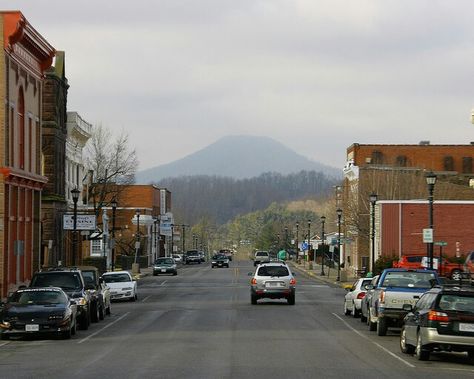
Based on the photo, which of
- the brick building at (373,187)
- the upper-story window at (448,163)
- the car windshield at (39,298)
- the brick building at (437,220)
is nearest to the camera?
the car windshield at (39,298)

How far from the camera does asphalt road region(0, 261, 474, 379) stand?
1841 centimetres

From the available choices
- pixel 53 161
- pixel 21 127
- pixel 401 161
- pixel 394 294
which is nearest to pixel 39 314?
pixel 394 294

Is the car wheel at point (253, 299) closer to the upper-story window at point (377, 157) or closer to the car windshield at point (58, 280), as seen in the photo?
the car windshield at point (58, 280)

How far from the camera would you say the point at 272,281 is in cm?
4181

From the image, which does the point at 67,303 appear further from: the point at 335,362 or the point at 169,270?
the point at 169,270

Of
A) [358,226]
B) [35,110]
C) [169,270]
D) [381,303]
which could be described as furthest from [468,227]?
[381,303]

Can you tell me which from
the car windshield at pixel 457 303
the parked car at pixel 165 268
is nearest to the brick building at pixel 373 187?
the parked car at pixel 165 268

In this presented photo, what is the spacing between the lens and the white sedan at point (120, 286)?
4622 centimetres

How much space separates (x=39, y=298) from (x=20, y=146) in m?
23.4

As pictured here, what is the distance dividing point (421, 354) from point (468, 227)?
57.9 metres

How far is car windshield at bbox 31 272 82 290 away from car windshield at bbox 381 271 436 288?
9.54 m

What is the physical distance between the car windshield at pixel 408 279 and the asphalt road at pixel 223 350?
1.50 meters

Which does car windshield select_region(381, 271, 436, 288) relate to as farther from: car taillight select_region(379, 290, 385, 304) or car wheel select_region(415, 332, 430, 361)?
car wheel select_region(415, 332, 430, 361)

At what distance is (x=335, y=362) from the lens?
66.2 feet
